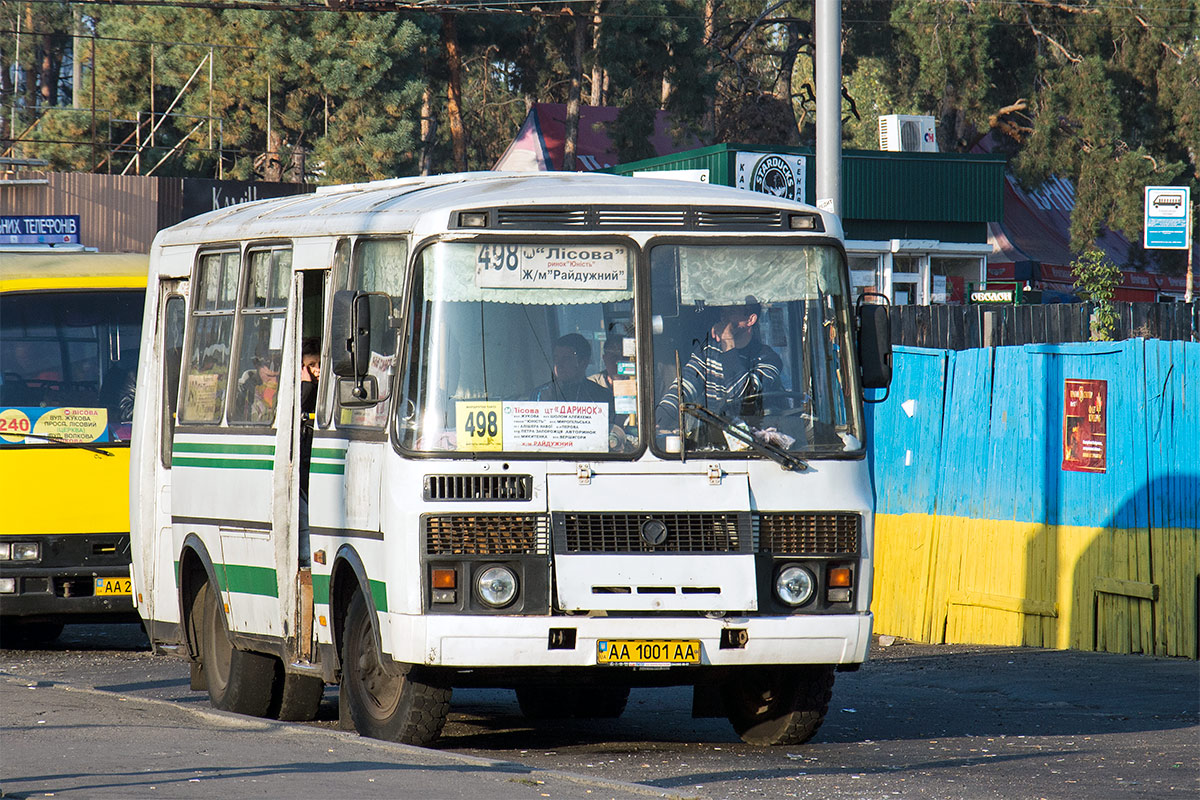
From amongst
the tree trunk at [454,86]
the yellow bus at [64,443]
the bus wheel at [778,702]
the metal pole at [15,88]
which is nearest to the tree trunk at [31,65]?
the metal pole at [15,88]

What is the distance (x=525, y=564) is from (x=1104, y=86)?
49312mm

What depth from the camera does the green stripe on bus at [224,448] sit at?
9930mm

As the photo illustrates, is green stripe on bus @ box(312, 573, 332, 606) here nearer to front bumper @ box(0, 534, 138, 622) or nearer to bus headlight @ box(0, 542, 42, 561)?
front bumper @ box(0, 534, 138, 622)

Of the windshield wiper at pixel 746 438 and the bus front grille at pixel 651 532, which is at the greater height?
the windshield wiper at pixel 746 438

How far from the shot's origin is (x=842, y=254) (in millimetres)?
9203

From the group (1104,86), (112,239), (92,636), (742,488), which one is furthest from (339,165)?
(742,488)

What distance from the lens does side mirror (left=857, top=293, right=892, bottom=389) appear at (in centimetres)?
905

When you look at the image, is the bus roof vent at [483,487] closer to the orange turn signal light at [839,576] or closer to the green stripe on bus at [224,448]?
the orange turn signal light at [839,576]

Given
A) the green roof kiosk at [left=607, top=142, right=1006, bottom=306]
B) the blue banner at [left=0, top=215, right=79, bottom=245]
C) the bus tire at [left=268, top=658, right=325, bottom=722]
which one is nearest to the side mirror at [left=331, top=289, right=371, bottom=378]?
the bus tire at [left=268, top=658, right=325, bottom=722]

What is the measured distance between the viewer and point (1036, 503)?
13.6m

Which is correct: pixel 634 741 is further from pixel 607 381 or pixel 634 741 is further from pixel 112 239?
pixel 112 239

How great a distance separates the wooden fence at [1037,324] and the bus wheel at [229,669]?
944 cm

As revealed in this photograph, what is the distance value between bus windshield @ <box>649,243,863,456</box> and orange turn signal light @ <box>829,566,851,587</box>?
531 mm

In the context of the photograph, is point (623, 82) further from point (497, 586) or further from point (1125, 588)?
point (497, 586)
